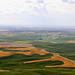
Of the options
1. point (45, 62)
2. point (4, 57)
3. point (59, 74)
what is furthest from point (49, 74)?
point (4, 57)

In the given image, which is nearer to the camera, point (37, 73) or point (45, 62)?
point (37, 73)

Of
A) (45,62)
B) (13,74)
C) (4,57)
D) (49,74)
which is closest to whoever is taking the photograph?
(13,74)

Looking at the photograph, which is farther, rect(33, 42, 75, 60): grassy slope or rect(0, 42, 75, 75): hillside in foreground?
rect(33, 42, 75, 60): grassy slope

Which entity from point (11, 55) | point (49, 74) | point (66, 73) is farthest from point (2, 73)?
point (11, 55)

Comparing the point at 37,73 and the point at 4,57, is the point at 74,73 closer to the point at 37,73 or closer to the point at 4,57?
the point at 37,73

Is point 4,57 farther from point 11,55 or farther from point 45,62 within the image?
point 45,62

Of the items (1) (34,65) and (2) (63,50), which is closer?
(1) (34,65)

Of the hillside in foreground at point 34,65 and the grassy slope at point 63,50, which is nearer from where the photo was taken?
the hillside in foreground at point 34,65

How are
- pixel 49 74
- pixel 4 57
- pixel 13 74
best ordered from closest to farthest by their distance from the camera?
pixel 13 74, pixel 49 74, pixel 4 57

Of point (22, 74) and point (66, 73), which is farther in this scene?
point (66, 73)
